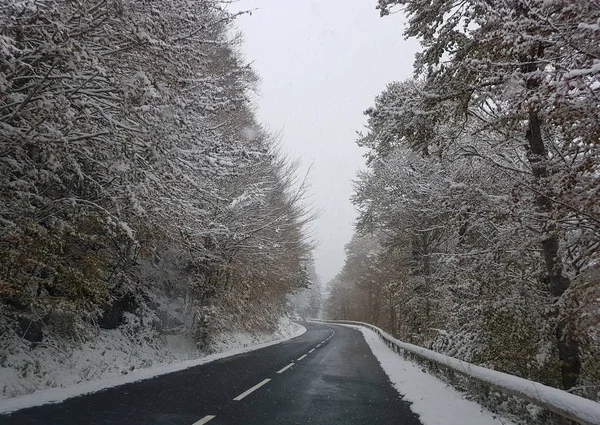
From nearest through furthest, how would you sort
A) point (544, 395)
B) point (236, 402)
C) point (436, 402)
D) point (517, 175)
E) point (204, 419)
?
point (544, 395) → point (204, 419) → point (236, 402) → point (436, 402) → point (517, 175)

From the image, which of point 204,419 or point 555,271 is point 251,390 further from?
point 555,271

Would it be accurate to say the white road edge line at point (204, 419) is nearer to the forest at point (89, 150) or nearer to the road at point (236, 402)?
the road at point (236, 402)

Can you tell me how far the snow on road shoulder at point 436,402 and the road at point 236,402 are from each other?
26 centimetres

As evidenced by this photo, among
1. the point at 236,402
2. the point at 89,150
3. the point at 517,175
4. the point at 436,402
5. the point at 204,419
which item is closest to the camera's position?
the point at 204,419

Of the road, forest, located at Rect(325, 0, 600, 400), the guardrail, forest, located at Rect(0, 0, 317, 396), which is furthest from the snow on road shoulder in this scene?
forest, located at Rect(0, 0, 317, 396)

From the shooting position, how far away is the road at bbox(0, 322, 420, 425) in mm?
5527

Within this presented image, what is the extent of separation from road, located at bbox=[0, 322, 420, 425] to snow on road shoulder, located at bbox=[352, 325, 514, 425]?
0.26 m

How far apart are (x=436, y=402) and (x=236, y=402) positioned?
3.66m

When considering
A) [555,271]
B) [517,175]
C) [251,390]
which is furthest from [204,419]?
[517,175]

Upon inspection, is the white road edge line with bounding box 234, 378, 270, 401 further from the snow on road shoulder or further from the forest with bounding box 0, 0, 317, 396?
the forest with bounding box 0, 0, 317, 396

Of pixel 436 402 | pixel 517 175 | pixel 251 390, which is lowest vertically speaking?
pixel 251 390

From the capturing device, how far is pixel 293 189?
21.6 metres

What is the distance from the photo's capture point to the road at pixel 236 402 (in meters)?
5.53

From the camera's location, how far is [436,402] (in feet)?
24.1
